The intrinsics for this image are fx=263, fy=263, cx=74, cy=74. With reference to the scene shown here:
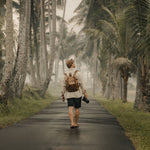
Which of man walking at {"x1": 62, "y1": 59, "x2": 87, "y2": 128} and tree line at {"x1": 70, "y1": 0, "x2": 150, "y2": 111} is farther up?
tree line at {"x1": 70, "y1": 0, "x2": 150, "y2": 111}

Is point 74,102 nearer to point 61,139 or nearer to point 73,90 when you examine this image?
point 73,90

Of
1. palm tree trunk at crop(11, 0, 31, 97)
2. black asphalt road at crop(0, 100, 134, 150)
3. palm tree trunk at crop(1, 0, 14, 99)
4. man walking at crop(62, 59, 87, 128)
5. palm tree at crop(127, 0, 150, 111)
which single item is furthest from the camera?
palm tree trunk at crop(11, 0, 31, 97)

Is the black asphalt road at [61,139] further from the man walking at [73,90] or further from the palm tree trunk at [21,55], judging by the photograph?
the palm tree trunk at [21,55]

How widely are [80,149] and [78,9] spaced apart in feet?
109

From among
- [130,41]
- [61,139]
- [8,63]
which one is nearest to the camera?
[61,139]

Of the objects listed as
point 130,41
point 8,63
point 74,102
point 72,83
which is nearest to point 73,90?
point 72,83

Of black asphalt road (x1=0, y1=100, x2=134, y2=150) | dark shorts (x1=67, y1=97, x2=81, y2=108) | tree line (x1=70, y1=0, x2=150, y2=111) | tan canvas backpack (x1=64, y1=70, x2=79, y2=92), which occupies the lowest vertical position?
black asphalt road (x1=0, y1=100, x2=134, y2=150)

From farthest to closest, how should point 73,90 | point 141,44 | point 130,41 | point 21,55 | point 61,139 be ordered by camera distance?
point 130,41
point 21,55
point 141,44
point 73,90
point 61,139

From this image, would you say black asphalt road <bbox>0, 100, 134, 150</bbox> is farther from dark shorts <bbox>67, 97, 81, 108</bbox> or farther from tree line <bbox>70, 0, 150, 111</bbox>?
tree line <bbox>70, 0, 150, 111</bbox>

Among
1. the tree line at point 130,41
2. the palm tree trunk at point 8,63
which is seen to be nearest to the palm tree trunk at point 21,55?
the palm tree trunk at point 8,63

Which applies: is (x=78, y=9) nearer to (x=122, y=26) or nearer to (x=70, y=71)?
(x=122, y=26)

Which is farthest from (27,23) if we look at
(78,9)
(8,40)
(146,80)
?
(78,9)

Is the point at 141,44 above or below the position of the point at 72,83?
above

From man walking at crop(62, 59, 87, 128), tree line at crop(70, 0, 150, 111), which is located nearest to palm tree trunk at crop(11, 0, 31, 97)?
tree line at crop(70, 0, 150, 111)
